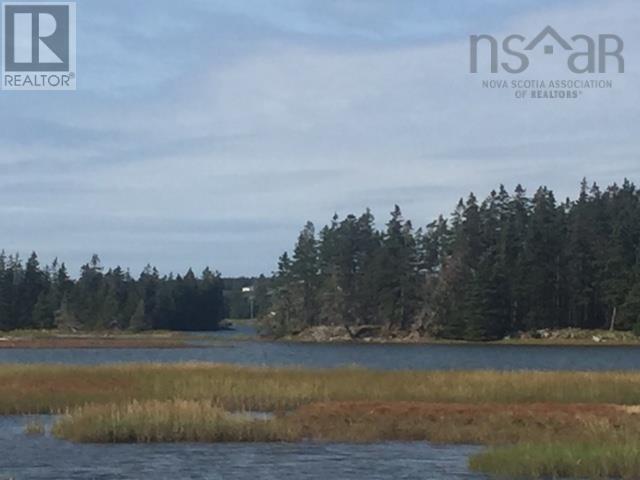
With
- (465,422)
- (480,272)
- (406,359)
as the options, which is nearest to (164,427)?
(465,422)

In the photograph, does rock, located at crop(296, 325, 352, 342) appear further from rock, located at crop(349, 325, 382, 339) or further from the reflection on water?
the reflection on water

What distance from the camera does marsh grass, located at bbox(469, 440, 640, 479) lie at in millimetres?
25094

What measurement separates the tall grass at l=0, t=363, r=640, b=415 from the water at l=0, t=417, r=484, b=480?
340 inches

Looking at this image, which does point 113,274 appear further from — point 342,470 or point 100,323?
point 342,470

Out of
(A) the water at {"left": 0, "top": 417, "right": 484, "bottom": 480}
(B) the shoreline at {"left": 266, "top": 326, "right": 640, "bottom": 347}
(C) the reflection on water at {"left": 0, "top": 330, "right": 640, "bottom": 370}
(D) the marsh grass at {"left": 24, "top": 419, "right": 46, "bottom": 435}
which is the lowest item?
(A) the water at {"left": 0, "top": 417, "right": 484, "bottom": 480}

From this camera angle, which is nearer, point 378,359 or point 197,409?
point 197,409

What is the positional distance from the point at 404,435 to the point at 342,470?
6135mm

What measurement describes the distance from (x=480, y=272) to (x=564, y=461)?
4106 inches

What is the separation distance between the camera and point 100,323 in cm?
16275

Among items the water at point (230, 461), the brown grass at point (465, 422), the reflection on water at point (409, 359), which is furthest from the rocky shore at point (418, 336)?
the water at point (230, 461)

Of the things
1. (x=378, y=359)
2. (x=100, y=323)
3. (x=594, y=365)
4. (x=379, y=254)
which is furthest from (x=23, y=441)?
(x=100, y=323)

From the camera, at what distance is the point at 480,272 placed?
129 m

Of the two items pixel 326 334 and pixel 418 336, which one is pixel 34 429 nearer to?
pixel 418 336

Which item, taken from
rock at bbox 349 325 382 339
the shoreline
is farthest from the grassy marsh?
rock at bbox 349 325 382 339
